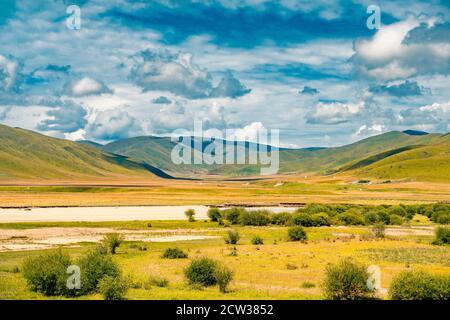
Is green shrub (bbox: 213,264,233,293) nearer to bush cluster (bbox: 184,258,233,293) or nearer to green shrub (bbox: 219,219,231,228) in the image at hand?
bush cluster (bbox: 184,258,233,293)

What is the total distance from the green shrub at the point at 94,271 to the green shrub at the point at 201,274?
567 cm

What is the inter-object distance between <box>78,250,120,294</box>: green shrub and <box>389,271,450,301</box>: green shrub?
18901 millimetres

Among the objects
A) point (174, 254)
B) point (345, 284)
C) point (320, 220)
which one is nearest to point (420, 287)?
point (345, 284)

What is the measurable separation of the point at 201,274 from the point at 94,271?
8.01 meters

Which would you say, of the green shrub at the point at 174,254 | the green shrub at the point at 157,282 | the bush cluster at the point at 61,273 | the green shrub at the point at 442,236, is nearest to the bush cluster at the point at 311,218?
the green shrub at the point at 442,236

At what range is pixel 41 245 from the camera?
59281 mm

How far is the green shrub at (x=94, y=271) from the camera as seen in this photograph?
3212 centimetres

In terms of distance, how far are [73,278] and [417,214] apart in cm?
11709

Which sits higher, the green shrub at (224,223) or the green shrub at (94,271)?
the green shrub at (94,271)

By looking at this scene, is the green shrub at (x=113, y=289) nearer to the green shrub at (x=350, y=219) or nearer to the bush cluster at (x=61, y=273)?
the bush cluster at (x=61, y=273)

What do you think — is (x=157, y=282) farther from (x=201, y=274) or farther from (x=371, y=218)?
(x=371, y=218)

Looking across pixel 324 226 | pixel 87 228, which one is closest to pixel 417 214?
pixel 324 226

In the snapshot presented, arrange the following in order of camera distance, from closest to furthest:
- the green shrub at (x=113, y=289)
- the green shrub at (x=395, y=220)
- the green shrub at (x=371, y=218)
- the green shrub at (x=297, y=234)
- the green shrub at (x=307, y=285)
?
the green shrub at (x=113, y=289) < the green shrub at (x=307, y=285) < the green shrub at (x=297, y=234) < the green shrub at (x=395, y=220) < the green shrub at (x=371, y=218)
